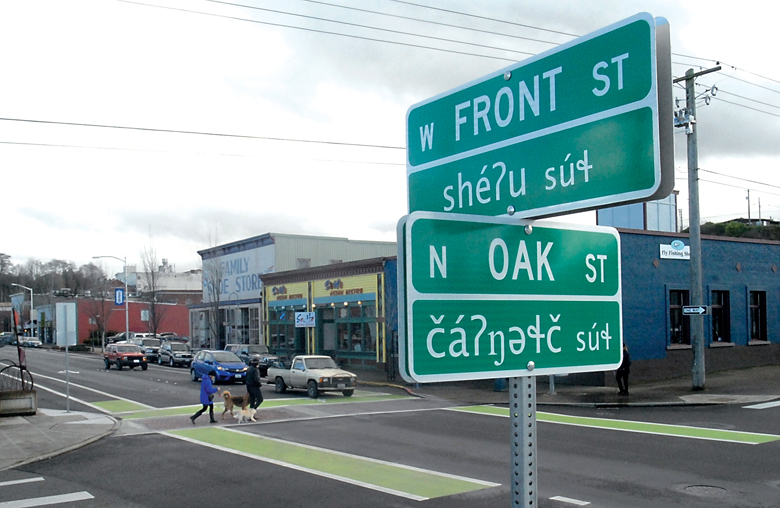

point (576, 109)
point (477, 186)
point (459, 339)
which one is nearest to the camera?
point (459, 339)

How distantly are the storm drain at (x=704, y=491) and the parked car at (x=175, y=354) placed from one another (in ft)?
123

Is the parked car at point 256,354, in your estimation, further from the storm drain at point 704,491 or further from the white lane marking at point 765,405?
the storm drain at point 704,491

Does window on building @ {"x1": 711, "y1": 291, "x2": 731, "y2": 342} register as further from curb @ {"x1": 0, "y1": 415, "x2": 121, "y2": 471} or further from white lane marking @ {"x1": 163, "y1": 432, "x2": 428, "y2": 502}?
curb @ {"x1": 0, "y1": 415, "x2": 121, "y2": 471}

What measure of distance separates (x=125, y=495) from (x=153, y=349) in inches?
1564

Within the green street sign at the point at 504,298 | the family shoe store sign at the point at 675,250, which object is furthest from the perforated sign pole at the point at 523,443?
the family shoe store sign at the point at 675,250

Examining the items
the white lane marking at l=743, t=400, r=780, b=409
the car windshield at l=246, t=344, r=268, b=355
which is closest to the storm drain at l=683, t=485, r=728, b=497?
the white lane marking at l=743, t=400, r=780, b=409

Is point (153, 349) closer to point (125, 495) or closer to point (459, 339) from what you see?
point (125, 495)

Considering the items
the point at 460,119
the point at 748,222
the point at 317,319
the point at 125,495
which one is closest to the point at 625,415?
the point at 125,495

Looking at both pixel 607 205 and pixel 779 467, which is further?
pixel 779 467

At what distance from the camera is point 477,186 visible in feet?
9.89

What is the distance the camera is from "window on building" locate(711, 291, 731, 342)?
31.1m

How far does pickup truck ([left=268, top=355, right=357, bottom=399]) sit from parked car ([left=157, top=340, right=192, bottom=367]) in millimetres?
18172

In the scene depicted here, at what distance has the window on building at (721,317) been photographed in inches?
1223

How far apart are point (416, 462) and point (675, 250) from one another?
20.7 m
